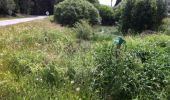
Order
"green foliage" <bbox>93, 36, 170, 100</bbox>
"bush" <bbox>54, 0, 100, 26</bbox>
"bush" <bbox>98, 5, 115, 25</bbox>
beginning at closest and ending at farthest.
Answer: "green foliage" <bbox>93, 36, 170, 100</bbox>
"bush" <bbox>54, 0, 100, 26</bbox>
"bush" <bbox>98, 5, 115, 25</bbox>

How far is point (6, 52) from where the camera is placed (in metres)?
9.28

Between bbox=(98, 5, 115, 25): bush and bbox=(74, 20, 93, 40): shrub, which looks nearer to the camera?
bbox=(74, 20, 93, 40): shrub

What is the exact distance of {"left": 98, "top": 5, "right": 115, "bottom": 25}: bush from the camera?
37.3 m

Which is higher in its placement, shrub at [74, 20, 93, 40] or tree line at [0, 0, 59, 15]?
→ shrub at [74, 20, 93, 40]

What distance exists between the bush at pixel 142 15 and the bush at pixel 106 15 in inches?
377

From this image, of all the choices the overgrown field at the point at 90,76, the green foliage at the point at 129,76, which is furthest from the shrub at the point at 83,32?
the green foliage at the point at 129,76

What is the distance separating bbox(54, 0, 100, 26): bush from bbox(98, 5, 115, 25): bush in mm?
7451

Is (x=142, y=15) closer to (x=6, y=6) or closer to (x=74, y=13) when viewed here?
(x=74, y=13)

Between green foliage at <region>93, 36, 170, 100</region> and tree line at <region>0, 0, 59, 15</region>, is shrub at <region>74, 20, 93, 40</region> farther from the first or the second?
tree line at <region>0, 0, 59, 15</region>

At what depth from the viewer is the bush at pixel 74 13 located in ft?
91.4

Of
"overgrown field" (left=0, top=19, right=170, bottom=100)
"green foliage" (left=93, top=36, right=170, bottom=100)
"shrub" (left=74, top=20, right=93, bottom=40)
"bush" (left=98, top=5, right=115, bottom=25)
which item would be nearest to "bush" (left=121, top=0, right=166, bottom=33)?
"shrub" (left=74, top=20, right=93, bottom=40)

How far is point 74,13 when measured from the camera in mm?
27797

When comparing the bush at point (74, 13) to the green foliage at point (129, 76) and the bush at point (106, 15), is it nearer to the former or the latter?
the bush at point (106, 15)

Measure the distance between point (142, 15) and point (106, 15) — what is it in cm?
1112
